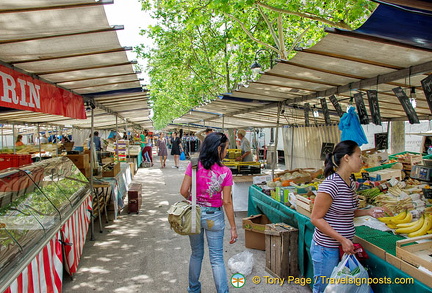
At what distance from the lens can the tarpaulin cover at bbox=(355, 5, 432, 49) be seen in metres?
2.41

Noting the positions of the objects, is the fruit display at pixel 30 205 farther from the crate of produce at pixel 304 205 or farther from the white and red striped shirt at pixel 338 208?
the crate of produce at pixel 304 205

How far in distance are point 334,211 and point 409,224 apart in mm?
1248

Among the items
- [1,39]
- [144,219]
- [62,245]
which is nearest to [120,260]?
[62,245]

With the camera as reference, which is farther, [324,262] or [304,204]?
[304,204]

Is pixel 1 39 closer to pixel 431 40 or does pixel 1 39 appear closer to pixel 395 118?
pixel 431 40

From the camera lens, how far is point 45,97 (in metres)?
4.50

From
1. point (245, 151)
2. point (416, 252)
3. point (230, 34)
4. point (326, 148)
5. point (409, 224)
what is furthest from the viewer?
point (230, 34)

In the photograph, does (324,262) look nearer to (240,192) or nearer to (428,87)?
(428,87)

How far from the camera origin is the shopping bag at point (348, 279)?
8.48 feet

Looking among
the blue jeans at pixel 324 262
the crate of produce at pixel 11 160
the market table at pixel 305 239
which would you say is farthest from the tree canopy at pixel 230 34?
the blue jeans at pixel 324 262

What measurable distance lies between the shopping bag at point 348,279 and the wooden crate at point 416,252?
0.40 metres

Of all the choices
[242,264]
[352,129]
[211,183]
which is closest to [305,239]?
[242,264]

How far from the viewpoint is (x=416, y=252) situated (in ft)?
9.05

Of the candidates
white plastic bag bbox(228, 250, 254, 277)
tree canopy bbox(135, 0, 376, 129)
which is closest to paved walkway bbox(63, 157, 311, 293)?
white plastic bag bbox(228, 250, 254, 277)
